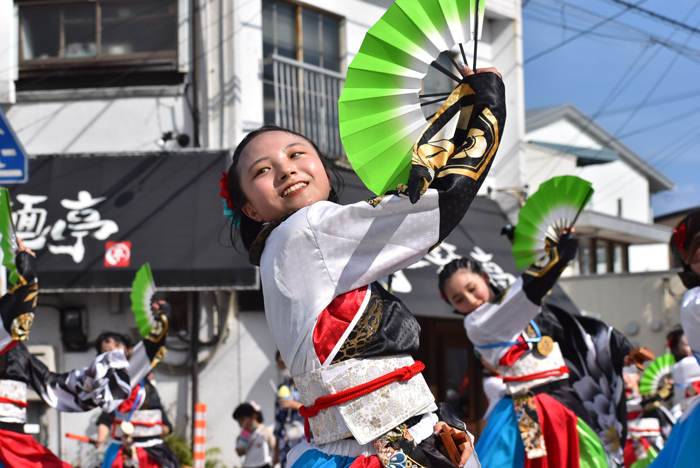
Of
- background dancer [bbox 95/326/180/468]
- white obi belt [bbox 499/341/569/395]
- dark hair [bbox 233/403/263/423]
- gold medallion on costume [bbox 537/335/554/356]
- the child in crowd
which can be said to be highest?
gold medallion on costume [bbox 537/335/554/356]

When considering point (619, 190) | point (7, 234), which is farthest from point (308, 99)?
point (619, 190)

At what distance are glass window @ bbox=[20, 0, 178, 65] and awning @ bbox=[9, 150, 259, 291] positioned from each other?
1.39m

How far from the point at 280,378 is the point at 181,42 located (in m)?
4.17

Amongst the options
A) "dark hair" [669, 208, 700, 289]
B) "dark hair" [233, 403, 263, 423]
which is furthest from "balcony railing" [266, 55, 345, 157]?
"dark hair" [669, 208, 700, 289]

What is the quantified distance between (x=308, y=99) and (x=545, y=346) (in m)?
5.99

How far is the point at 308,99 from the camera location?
31.5 ft

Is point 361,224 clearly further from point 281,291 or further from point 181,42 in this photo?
point 181,42

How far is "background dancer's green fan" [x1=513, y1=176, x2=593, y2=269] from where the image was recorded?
13.3 feet

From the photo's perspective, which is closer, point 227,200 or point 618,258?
point 227,200

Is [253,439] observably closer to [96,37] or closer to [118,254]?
[118,254]

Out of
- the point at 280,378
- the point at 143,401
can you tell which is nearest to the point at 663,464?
the point at 143,401

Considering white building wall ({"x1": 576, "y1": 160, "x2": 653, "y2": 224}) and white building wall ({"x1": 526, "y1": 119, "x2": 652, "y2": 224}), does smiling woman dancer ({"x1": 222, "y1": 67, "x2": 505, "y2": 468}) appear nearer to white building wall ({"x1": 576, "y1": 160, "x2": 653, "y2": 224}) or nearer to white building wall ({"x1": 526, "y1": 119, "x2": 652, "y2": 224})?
white building wall ({"x1": 526, "y1": 119, "x2": 652, "y2": 224})

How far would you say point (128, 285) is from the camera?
8031mm

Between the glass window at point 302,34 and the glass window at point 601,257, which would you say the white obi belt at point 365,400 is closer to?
the glass window at point 302,34
